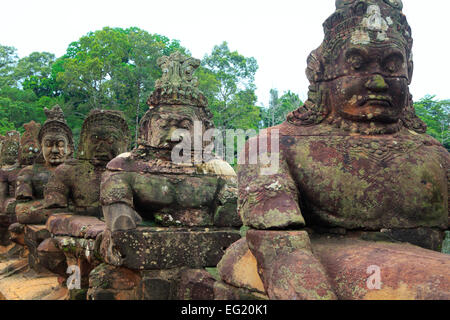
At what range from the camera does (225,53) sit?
73.9 ft

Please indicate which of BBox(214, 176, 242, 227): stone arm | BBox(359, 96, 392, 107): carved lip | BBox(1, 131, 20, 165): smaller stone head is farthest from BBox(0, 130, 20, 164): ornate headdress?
BBox(359, 96, 392, 107): carved lip

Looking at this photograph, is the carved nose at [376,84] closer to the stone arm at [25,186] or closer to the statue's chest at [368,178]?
the statue's chest at [368,178]

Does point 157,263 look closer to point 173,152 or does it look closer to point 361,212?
point 173,152

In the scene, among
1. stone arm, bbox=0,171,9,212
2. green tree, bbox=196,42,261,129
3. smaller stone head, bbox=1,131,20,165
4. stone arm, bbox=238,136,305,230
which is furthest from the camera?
green tree, bbox=196,42,261,129

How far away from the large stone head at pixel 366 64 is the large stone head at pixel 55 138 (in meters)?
6.18

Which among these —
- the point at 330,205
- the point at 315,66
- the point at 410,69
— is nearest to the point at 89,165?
the point at 315,66

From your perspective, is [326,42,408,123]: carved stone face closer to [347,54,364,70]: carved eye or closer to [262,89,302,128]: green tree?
[347,54,364,70]: carved eye

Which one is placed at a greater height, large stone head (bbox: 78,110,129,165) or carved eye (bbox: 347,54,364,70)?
carved eye (bbox: 347,54,364,70)

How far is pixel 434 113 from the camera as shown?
440 inches

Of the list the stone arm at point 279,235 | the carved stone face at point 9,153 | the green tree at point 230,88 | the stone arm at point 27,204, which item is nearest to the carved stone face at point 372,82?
the stone arm at point 279,235

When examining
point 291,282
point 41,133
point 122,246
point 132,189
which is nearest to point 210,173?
point 132,189

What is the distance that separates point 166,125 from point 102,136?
5.45ft

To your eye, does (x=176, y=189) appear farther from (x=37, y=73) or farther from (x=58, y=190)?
(x=37, y=73)

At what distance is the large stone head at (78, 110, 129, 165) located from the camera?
18.6ft
